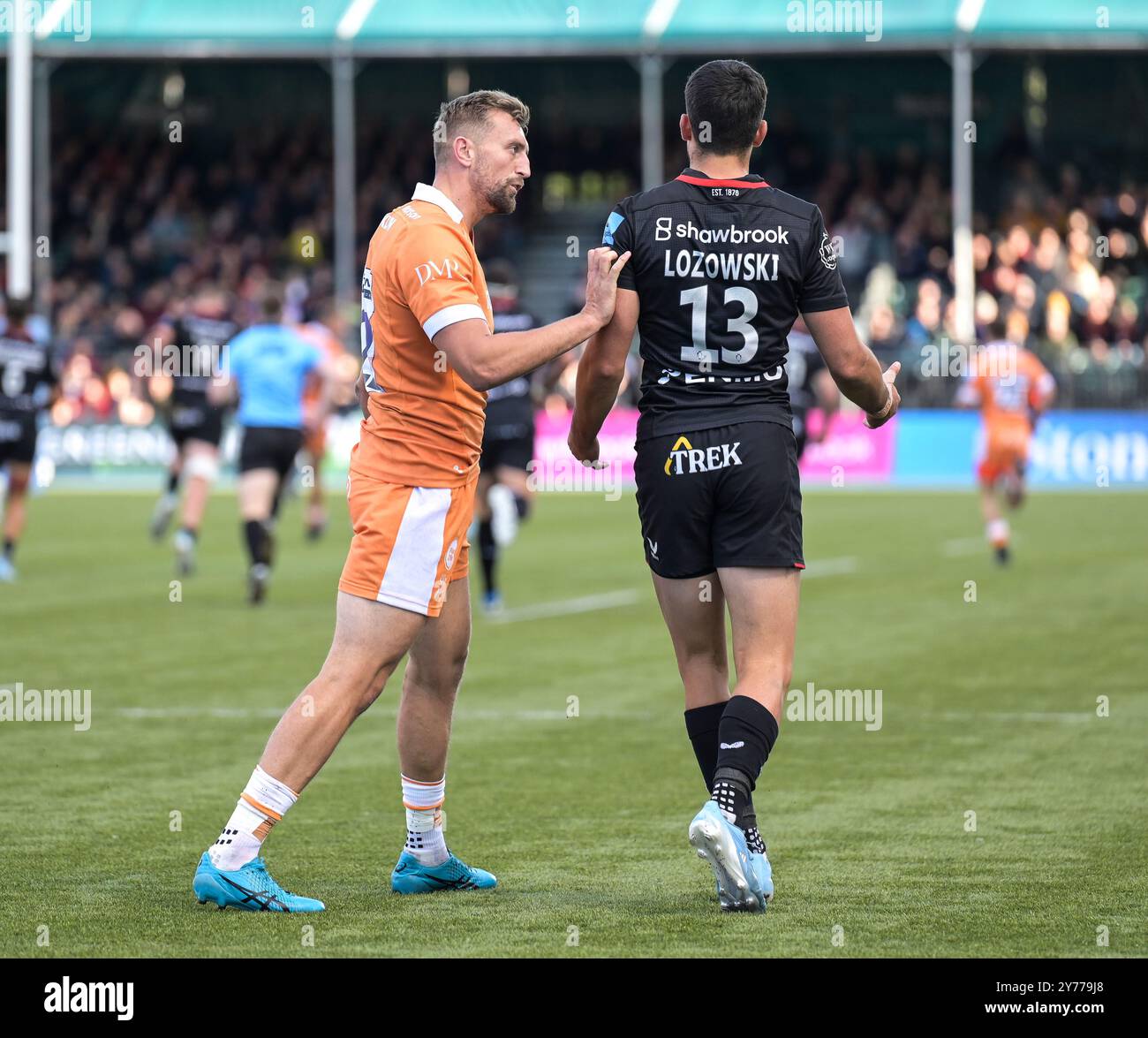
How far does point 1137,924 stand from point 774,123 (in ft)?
113

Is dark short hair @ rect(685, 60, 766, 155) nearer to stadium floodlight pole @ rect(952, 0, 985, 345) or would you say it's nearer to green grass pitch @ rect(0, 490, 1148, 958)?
green grass pitch @ rect(0, 490, 1148, 958)

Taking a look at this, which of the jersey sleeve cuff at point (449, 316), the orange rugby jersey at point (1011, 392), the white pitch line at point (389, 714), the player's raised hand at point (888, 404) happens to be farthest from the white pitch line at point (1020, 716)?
the orange rugby jersey at point (1011, 392)

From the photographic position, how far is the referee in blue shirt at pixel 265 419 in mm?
14586

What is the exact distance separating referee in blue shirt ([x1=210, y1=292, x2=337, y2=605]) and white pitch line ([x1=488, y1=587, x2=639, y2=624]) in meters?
1.91

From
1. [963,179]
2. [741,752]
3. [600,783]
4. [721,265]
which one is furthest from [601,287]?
[963,179]

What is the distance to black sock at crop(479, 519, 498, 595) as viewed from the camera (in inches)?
545

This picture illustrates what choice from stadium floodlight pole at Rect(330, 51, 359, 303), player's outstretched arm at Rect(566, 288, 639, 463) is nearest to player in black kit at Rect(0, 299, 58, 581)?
player's outstretched arm at Rect(566, 288, 639, 463)

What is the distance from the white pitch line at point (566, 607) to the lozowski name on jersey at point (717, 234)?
8150 mm

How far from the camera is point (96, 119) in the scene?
42406 millimetres

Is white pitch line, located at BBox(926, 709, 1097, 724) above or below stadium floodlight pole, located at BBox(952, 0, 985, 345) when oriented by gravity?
below

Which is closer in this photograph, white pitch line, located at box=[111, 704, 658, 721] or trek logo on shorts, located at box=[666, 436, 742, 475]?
trek logo on shorts, located at box=[666, 436, 742, 475]

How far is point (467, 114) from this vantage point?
5.62 m

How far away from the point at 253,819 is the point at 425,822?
599 mm

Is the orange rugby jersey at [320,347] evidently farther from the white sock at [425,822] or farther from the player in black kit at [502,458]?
the white sock at [425,822]
